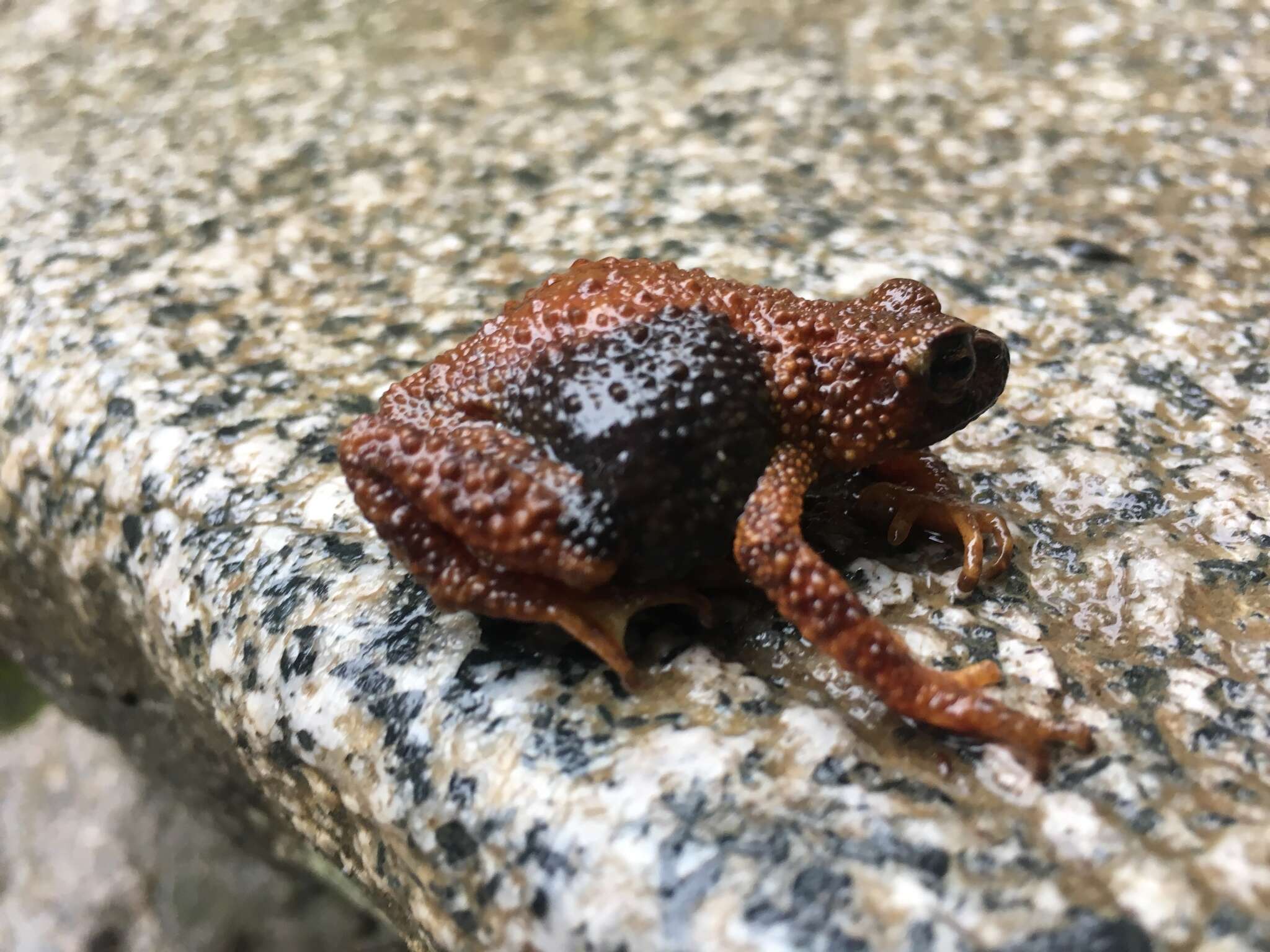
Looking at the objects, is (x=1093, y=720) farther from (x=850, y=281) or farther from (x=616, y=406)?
(x=850, y=281)

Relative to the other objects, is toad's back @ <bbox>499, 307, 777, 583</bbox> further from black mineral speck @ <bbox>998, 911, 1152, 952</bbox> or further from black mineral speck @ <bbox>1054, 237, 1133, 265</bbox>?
black mineral speck @ <bbox>1054, 237, 1133, 265</bbox>

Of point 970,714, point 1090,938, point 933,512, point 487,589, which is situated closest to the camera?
point 1090,938

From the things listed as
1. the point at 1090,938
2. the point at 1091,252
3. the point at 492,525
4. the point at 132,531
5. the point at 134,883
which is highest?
the point at 492,525

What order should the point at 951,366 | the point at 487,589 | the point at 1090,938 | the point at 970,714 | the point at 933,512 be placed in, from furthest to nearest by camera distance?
1. the point at 933,512
2. the point at 951,366
3. the point at 487,589
4. the point at 970,714
5. the point at 1090,938

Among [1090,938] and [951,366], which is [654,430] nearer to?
[951,366]

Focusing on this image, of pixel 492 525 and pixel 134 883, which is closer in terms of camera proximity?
pixel 492 525

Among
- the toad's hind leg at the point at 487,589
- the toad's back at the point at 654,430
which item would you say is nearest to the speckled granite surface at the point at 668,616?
the toad's hind leg at the point at 487,589

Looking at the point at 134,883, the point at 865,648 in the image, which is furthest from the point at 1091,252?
the point at 134,883
